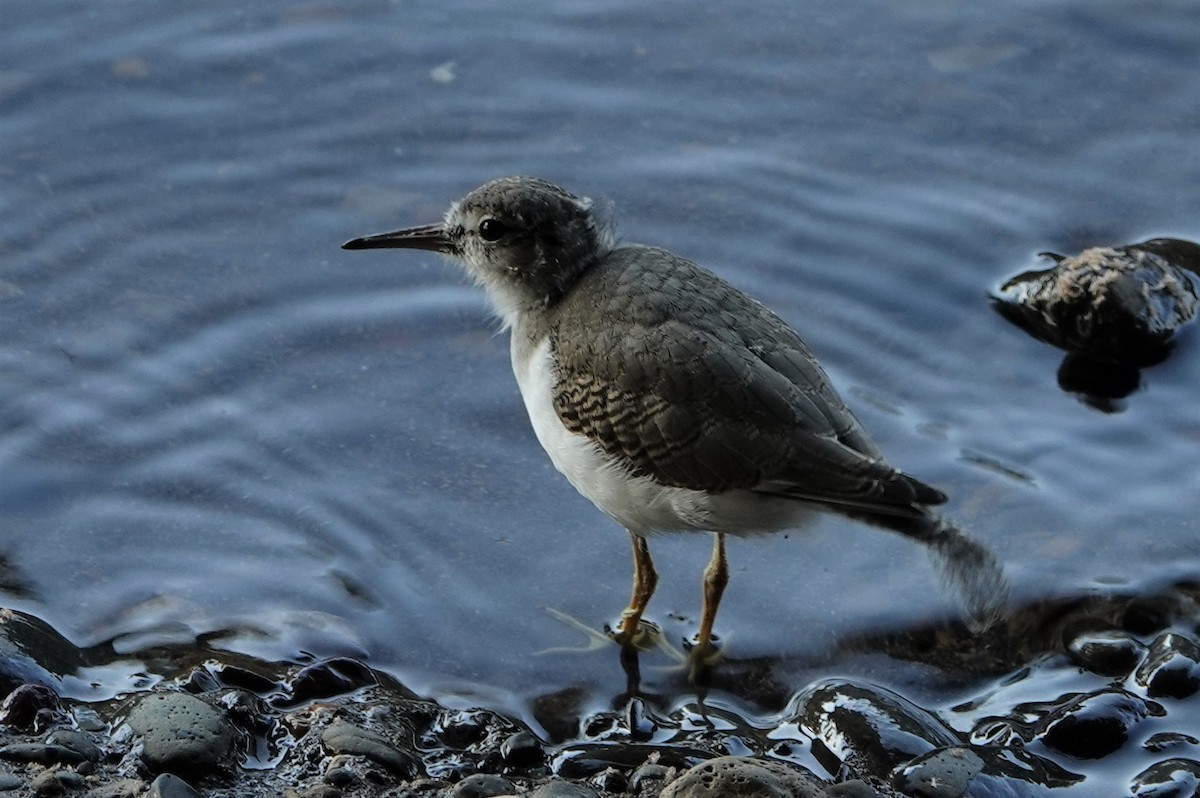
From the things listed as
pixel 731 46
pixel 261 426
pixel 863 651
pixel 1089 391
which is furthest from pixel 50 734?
pixel 731 46

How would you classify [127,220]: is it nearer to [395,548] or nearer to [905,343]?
[395,548]

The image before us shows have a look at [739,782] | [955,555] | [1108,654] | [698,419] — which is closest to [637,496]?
[698,419]

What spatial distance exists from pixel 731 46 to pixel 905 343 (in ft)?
9.27

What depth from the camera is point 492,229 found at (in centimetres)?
688

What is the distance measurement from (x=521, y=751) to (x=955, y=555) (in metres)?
1.72

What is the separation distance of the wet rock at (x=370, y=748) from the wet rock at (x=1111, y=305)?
13.8 ft

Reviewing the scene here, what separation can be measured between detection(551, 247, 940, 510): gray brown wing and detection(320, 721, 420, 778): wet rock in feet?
4.44

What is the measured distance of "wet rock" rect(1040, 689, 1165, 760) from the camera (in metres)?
6.09

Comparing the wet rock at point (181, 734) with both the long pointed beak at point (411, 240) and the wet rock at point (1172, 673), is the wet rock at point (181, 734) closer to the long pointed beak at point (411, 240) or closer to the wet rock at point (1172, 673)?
the long pointed beak at point (411, 240)

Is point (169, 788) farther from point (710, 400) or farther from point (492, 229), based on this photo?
point (492, 229)

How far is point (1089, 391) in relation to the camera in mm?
8164

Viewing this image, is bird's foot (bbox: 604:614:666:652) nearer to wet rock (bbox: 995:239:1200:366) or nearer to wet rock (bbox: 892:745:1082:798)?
wet rock (bbox: 892:745:1082:798)

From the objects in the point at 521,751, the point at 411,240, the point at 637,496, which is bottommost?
the point at 521,751

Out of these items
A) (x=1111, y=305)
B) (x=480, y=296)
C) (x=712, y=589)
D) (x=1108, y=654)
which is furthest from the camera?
(x=480, y=296)
